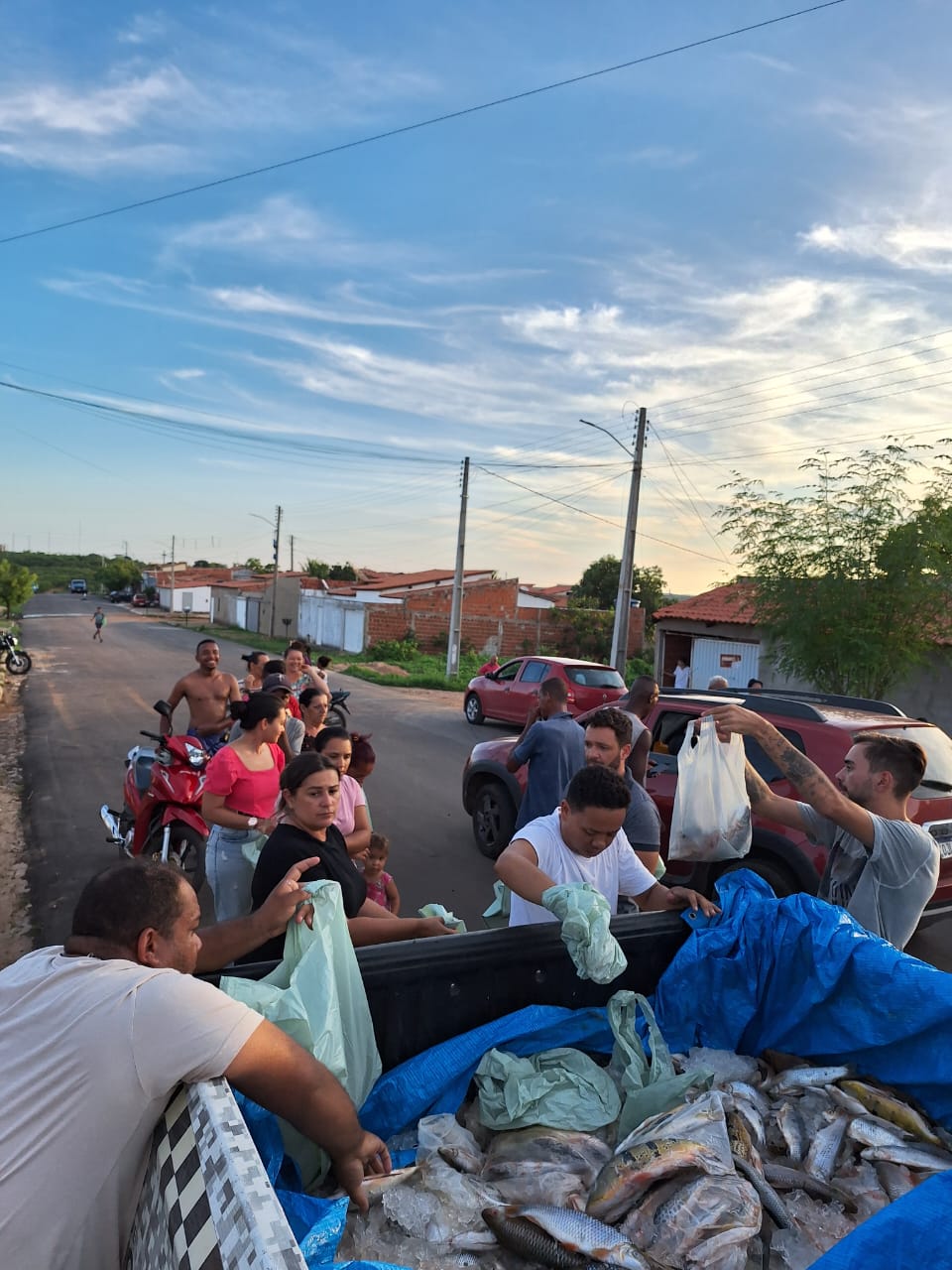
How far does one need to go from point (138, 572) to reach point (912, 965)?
121900 millimetres

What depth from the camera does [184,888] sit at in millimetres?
2070

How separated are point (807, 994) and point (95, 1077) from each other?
7.06 feet

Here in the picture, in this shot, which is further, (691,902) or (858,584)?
(858,584)

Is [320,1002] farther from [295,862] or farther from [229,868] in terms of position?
[229,868]

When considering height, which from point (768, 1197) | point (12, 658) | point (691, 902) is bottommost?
point (12, 658)

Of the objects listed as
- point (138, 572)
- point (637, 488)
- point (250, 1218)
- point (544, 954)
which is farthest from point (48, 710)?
point (138, 572)

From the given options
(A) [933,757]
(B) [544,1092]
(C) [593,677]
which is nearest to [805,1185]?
(B) [544,1092]

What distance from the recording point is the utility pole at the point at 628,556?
20625 millimetres

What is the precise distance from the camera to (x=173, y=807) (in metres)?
6.55

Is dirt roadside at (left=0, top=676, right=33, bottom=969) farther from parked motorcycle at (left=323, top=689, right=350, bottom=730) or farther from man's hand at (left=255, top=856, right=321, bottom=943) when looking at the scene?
parked motorcycle at (left=323, top=689, right=350, bottom=730)

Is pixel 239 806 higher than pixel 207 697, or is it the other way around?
pixel 207 697

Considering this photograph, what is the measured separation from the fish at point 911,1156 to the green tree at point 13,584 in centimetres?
4182

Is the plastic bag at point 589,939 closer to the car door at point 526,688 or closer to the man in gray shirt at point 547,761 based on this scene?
the man in gray shirt at point 547,761

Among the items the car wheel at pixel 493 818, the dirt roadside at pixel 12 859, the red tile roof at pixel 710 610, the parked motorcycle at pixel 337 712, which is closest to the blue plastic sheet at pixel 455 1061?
the dirt roadside at pixel 12 859
